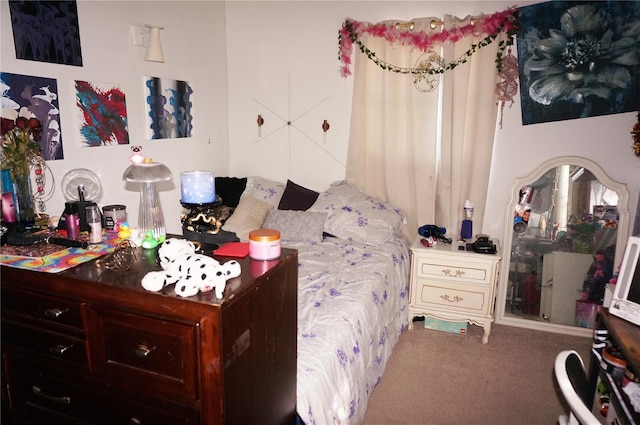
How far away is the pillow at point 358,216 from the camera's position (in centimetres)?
291

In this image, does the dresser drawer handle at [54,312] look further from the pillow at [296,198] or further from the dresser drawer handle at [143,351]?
the pillow at [296,198]

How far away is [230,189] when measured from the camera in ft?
11.0

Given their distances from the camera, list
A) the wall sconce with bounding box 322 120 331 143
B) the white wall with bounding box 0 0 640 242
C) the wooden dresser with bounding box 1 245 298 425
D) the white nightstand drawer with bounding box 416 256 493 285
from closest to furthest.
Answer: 1. the wooden dresser with bounding box 1 245 298 425
2. the white wall with bounding box 0 0 640 242
3. the white nightstand drawer with bounding box 416 256 493 285
4. the wall sconce with bounding box 322 120 331 143

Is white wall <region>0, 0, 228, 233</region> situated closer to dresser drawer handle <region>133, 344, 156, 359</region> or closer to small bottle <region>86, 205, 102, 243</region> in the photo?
small bottle <region>86, 205, 102, 243</region>

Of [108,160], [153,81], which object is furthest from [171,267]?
[153,81]

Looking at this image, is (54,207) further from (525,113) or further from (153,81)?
(525,113)

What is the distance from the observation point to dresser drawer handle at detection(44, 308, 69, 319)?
118 centimetres

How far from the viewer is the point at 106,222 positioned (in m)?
1.66

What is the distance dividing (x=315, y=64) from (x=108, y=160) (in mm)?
1730

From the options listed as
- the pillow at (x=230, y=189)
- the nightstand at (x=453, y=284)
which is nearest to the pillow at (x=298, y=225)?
the pillow at (x=230, y=189)

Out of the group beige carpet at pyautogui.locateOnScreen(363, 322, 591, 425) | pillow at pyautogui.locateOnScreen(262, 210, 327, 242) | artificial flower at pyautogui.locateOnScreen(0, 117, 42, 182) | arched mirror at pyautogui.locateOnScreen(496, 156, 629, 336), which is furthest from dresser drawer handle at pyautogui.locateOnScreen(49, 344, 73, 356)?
arched mirror at pyautogui.locateOnScreen(496, 156, 629, 336)

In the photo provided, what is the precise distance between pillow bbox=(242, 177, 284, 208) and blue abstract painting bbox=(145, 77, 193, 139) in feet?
2.02

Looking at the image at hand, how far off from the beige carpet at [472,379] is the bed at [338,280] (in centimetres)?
11

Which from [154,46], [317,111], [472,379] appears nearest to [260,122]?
[317,111]
